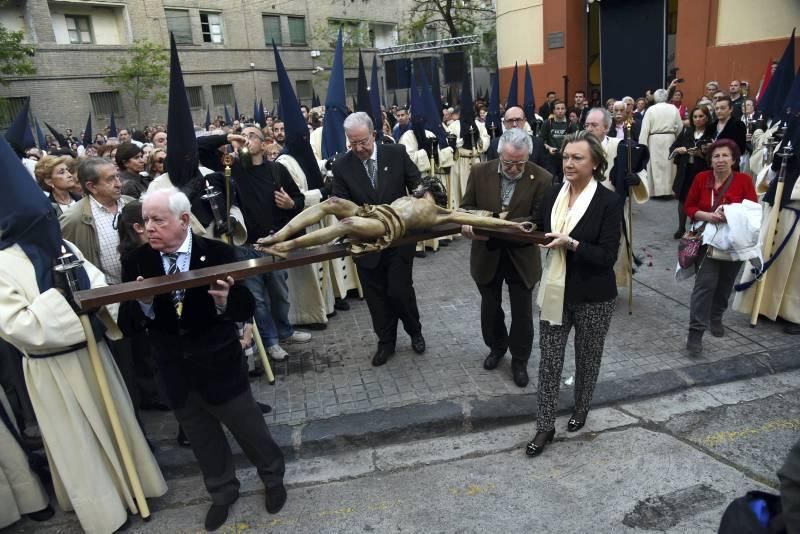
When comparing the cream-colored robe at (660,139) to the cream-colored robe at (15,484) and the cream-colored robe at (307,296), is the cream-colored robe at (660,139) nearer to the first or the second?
the cream-colored robe at (307,296)

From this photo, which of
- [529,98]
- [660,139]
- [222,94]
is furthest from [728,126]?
[222,94]

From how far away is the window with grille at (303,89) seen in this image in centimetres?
3512

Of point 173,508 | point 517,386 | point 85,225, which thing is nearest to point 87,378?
point 173,508

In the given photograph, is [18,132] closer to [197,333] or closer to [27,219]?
[27,219]

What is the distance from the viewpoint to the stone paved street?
478cm

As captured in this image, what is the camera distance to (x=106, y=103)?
2738 centimetres

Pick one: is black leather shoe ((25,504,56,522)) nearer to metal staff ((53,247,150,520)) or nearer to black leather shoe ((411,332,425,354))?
metal staff ((53,247,150,520))

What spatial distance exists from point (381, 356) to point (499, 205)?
1826mm

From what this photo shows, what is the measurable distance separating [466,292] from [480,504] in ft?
12.0

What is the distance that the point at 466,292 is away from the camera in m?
7.03

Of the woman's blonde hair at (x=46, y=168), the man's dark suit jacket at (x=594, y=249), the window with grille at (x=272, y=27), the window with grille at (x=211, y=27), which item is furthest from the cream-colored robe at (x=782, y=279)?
the window with grille at (x=272, y=27)

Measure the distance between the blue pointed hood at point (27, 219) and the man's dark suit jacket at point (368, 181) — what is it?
2306mm

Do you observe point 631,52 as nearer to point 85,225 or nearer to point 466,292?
point 466,292

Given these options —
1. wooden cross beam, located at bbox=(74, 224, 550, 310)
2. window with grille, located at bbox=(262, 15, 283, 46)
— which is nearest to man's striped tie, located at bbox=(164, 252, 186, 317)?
wooden cross beam, located at bbox=(74, 224, 550, 310)
